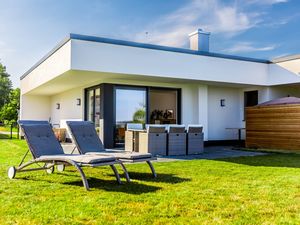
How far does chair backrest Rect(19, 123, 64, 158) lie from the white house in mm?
3210

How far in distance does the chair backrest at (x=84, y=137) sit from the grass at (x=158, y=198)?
51cm

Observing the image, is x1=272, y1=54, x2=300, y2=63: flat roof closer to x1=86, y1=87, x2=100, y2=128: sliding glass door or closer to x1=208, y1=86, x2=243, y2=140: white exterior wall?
x1=208, y1=86, x2=243, y2=140: white exterior wall

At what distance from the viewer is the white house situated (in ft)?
32.6

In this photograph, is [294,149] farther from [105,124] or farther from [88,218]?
[88,218]

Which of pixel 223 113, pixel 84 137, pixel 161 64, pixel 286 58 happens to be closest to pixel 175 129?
pixel 161 64

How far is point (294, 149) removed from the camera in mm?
11148

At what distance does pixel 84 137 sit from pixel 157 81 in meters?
6.03

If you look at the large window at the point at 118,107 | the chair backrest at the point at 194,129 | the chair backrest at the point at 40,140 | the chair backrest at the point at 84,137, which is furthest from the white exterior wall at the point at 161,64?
the chair backrest at the point at 40,140

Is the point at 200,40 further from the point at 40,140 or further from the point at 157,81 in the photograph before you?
the point at 40,140

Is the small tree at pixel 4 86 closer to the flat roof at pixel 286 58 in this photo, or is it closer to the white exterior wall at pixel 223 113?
the white exterior wall at pixel 223 113

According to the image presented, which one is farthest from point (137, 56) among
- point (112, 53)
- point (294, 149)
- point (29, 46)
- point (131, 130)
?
point (29, 46)

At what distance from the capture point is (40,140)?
6270 mm

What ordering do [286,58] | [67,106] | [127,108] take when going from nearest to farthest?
[127,108] < [286,58] < [67,106]

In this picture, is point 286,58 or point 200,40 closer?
point 286,58
